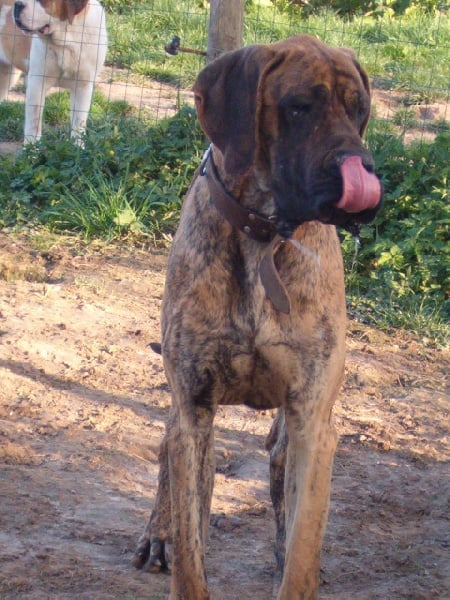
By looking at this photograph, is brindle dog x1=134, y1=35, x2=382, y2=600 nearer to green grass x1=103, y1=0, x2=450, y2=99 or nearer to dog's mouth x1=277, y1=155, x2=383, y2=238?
dog's mouth x1=277, y1=155, x2=383, y2=238

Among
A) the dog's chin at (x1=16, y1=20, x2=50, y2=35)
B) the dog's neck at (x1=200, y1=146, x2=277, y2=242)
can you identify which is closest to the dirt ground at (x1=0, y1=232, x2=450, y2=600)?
the dog's neck at (x1=200, y1=146, x2=277, y2=242)

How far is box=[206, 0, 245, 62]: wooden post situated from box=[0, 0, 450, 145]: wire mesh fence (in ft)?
3.61

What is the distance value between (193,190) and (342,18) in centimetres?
1009

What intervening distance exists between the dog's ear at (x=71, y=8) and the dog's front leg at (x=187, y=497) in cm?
600

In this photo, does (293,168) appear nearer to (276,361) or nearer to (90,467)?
(276,361)

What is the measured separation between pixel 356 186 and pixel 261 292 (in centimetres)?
57

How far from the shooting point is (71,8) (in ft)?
28.0

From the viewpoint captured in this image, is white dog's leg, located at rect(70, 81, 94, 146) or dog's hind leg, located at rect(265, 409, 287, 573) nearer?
dog's hind leg, located at rect(265, 409, 287, 573)

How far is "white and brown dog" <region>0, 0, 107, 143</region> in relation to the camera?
8484 mm

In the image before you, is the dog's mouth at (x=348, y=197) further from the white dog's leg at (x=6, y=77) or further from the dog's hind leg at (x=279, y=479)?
the white dog's leg at (x=6, y=77)

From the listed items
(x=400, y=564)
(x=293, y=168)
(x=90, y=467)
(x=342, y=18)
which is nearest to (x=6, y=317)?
(x=90, y=467)

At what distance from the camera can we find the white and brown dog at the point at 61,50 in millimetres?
8484

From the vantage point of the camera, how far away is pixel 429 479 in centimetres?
444

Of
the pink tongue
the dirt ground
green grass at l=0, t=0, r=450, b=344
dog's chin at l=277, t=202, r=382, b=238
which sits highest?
the pink tongue
